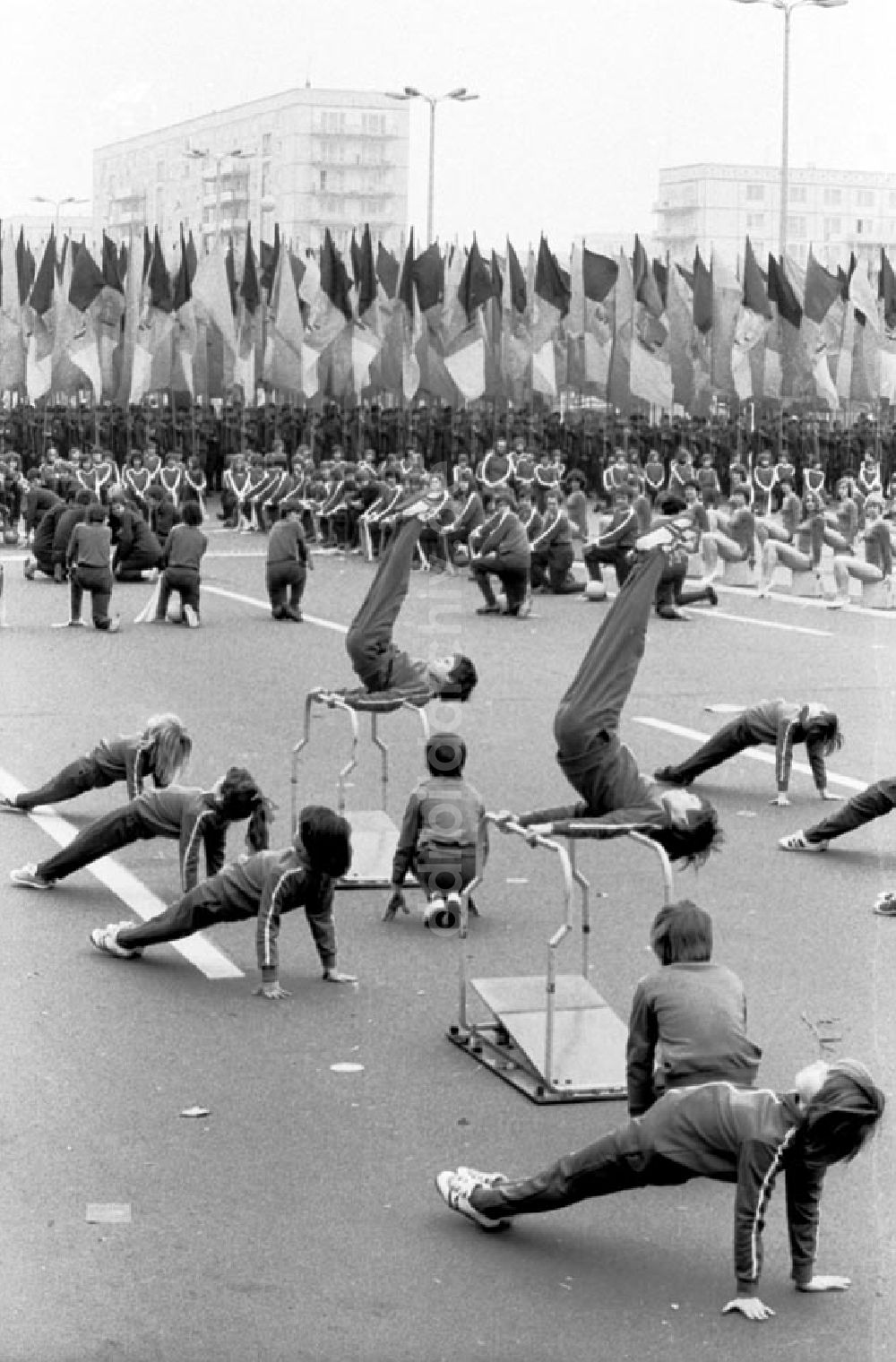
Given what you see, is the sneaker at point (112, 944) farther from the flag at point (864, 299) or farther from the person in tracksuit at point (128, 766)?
the flag at point (864, 299)

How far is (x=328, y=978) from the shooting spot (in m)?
10.5

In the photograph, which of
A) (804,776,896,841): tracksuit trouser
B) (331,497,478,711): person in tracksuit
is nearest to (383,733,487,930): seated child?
(331,497,478,711): person in tracksuit

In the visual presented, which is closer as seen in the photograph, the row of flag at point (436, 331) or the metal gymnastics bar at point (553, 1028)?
the metal gymnastics bar at point (553, 1028)

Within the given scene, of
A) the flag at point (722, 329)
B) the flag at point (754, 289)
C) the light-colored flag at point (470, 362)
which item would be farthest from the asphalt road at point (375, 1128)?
the flag at point (722, 329)

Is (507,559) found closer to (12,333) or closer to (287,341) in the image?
(287,341)

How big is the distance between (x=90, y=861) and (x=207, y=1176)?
14.7 ft

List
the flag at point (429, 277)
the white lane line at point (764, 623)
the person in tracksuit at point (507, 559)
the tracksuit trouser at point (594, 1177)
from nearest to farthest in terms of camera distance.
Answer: the tracksuit trouser at point (594, 1177) < the white lane line at point (764, 623) < the person in tracksuit at point (507, 559) < the flag at point (429, 277)

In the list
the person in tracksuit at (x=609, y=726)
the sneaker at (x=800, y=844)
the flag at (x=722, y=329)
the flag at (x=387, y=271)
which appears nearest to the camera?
the person in tracksuit at (x=609, y=726)

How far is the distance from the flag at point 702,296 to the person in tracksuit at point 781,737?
1318 inches

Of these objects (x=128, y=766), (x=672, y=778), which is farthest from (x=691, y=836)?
(x=672, y=778)

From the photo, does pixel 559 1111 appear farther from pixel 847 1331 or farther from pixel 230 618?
pixel 230 618

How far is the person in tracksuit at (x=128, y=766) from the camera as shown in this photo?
1210cm

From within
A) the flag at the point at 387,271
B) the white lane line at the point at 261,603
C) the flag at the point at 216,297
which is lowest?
the white lane line at the point at 261,603

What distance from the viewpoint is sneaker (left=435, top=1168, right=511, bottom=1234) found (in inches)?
288
